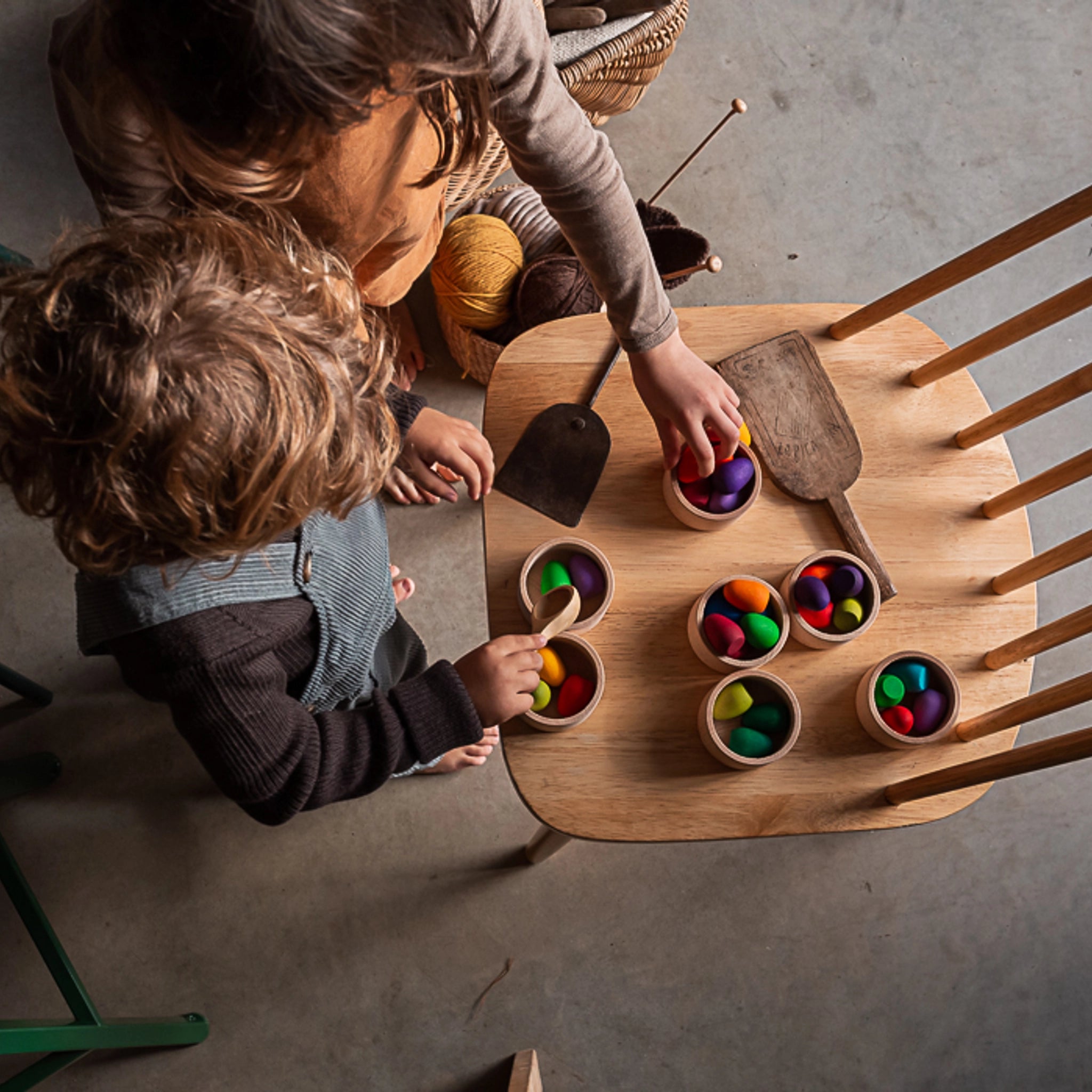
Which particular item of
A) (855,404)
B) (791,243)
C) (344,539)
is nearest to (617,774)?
(344,539)

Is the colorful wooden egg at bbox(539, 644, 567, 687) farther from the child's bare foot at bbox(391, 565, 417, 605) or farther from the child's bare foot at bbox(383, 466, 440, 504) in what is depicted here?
the child's bare foot at bbox(391, 565, 417, 605)

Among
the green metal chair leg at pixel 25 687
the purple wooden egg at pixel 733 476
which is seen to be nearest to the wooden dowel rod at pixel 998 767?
the purple wooden egg at pixel 733 476

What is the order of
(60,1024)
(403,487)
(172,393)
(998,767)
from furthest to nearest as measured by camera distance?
(403,487)
(60,1024)
(998,767)
(172,393)

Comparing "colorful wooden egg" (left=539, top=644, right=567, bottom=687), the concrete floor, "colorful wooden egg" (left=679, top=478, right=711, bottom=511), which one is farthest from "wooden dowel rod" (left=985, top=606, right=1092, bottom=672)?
the concrete floor

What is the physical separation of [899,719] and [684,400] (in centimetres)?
38

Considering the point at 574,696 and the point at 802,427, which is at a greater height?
the point at 802,427

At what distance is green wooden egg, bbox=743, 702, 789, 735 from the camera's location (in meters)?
0.77

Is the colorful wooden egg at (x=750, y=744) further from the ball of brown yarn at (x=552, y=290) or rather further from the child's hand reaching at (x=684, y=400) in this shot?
the ball of brown yarn at (x=552, y=290)

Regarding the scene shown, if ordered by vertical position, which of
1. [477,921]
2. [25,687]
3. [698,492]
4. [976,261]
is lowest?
[477,921]

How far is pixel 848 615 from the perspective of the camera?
2.64 feet

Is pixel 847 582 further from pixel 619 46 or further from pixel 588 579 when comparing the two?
pixel 619 46

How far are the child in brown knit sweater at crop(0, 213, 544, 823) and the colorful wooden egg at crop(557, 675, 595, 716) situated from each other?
43 millimetres

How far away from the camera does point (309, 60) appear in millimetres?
474

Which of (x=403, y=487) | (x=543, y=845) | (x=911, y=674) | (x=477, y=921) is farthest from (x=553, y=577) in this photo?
(x=477, y=921)
